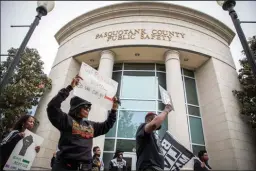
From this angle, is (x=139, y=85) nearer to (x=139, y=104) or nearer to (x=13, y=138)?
(x=139, y=104)

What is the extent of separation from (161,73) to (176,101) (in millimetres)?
2941

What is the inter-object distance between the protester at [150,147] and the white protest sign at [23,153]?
2.62 meters

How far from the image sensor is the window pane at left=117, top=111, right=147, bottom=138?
31.6 feet

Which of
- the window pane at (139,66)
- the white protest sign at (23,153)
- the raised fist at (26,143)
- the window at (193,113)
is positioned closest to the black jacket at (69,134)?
the white protest sign at (23,153)

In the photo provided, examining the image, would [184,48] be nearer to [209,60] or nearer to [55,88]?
[209,60]

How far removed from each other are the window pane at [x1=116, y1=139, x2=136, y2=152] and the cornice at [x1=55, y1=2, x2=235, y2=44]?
338 inches

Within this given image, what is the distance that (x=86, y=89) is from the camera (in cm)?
345

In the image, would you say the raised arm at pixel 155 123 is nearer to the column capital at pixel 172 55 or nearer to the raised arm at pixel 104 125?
the raised arm at pixel 104 125

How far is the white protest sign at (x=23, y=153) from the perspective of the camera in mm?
3576

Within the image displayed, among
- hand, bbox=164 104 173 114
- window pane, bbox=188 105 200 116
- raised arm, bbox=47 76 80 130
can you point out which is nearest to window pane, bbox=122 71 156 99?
window pane, bbox=188 105 200 116

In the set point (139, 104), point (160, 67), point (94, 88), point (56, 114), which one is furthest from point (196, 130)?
point (56, 114)

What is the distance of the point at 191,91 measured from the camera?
1194 centimetres

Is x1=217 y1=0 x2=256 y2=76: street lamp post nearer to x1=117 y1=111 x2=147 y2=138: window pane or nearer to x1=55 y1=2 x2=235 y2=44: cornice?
x1=117 y1=111 x2=147 y2=138: window pane

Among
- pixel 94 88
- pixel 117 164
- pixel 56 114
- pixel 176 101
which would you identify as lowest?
pixel 117 164
